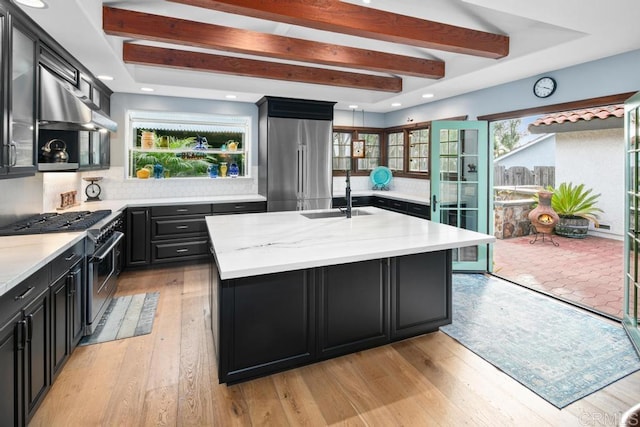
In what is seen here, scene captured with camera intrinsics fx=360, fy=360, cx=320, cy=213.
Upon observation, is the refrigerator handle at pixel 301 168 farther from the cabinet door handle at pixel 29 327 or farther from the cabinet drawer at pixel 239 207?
the cabinet door handle at pixel 29 327

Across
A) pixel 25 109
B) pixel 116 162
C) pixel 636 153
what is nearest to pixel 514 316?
pixel 636 153

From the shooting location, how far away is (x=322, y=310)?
2.48 meters

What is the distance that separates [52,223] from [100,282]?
616 mm

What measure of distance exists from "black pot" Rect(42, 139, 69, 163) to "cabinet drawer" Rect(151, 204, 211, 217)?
175 cm

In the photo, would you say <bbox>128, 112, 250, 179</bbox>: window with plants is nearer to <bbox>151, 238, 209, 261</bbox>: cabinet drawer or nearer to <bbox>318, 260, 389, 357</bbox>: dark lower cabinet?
<bbox>151, 238, 209, 261</bbox>: cabinet drawer

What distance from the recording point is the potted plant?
275 inches

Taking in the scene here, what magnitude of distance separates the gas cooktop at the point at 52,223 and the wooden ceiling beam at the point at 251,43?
1.55 m

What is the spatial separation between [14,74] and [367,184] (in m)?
5.52

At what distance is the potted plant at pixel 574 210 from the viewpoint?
22.9ft

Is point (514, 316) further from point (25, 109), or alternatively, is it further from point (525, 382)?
point (25, 109)

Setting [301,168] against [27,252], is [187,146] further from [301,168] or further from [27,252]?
[27,252]

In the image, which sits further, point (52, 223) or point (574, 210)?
point (574, 210)

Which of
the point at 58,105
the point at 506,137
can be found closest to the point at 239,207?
the point at 58,105

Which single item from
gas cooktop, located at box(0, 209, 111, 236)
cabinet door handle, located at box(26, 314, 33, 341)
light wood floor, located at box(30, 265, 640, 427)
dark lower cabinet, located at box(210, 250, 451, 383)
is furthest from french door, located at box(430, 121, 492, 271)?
cabinet door handle, located at box(26, 314, 33, 341)
